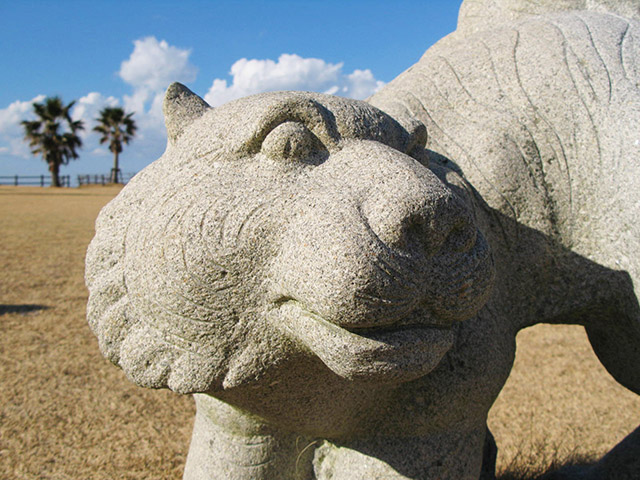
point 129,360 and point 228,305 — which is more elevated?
point 228,305

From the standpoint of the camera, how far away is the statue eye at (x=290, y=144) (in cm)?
114

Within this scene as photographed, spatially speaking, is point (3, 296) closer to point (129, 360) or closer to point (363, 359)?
point (129, 360)

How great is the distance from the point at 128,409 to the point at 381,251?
9.36ft

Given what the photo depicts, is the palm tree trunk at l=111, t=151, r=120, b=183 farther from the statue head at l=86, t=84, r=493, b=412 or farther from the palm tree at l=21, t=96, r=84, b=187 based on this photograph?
the statue head at l=86, t=84, r=493, b=412

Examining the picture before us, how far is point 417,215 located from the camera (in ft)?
3.35

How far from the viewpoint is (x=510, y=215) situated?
59.5 inches

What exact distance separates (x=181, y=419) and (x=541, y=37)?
2726mm

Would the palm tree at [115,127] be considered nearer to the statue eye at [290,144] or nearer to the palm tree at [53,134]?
the palm tree at [53,134]

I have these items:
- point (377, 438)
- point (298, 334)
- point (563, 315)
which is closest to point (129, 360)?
point (298, 334)

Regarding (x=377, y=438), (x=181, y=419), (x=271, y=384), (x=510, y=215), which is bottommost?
(x=181, y=419)

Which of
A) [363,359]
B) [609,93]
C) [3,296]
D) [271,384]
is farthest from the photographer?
[3,296]

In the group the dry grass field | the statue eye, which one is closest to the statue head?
the statue eye

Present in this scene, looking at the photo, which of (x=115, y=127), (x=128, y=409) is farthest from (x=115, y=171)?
(x=128, y=409)

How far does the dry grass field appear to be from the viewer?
2826mm
